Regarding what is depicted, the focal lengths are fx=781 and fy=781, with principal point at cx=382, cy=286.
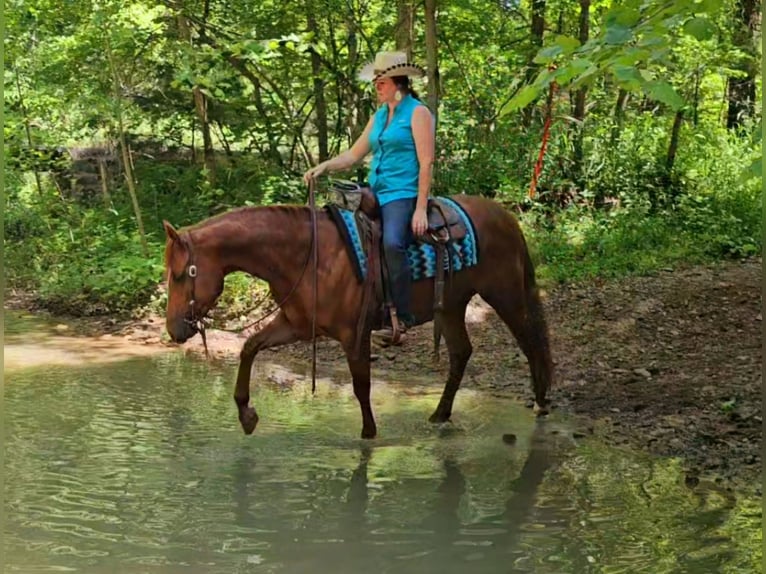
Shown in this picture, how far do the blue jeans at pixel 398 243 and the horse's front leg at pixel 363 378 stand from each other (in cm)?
42

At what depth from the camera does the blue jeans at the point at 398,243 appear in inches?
224

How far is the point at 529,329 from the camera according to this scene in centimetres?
680

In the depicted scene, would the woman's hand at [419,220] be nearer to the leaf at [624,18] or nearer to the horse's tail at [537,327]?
the horse's tail at [537,327]

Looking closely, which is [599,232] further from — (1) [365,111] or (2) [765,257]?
(2) [765,257]

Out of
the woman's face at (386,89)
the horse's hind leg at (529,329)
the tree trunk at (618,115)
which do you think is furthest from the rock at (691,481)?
the tree trunk at (618,115)

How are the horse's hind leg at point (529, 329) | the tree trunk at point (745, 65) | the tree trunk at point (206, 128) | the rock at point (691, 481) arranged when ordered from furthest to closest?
the tree trunk at point (206, 128), the tree trunk at point (745, 65), the horse's hind leg at point (529, 329), the rock at point (691, 481)

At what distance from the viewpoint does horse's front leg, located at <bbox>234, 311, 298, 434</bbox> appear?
5.67m

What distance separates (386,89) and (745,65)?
11.7 metres

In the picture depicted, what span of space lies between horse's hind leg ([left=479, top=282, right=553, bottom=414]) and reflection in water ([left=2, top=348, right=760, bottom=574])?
1.15 feet

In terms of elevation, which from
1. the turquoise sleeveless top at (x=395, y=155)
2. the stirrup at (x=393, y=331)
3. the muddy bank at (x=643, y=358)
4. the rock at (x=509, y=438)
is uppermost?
the turquoise sleeveless top at (x=395, y=155)

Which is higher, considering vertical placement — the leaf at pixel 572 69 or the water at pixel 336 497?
the leaf at pixel 572 69

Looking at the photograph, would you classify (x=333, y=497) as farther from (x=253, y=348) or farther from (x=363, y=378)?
(x=253, y=348)

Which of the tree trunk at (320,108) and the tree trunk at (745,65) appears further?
the tree trunk at (320,108)

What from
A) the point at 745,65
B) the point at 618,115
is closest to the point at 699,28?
the point at 618,115
